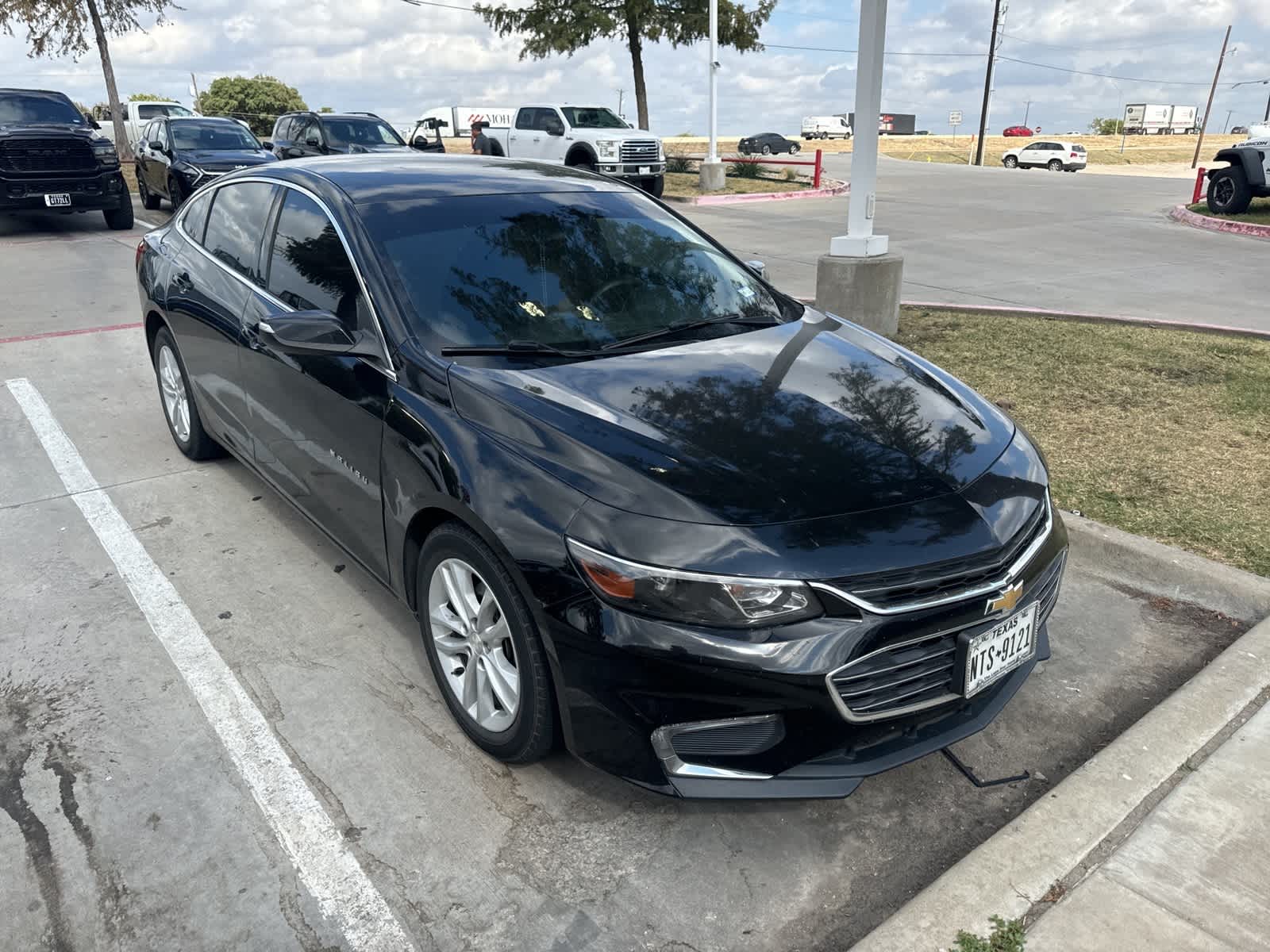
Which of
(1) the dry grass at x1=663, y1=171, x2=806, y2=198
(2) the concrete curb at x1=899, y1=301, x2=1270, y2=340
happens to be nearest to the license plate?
(2) the concrete curb at x1=899, y1=301, x2=1270, y2=340

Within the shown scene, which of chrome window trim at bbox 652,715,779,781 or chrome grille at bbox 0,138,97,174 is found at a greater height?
chrome grille at bbox 0,138,97,174

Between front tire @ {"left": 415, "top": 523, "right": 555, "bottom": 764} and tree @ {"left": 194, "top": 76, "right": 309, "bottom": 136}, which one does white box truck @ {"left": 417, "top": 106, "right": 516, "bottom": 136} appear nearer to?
tree @ {"left": 194, "top": 76, "right": 309, "bottom": 136}

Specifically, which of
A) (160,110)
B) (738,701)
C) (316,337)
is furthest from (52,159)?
(160,110)

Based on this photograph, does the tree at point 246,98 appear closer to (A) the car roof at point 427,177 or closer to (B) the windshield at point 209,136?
(B) the windshield at point 209,136

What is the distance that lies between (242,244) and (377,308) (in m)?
1.50

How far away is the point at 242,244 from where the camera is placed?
4.36m

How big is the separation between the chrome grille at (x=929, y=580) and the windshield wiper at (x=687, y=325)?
131cm

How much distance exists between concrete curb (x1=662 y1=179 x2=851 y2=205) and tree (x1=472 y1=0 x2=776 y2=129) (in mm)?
6228

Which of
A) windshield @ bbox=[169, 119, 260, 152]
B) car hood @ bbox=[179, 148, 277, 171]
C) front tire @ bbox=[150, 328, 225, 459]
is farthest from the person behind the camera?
windshield @ bbox=[169, 119, 260, 152]

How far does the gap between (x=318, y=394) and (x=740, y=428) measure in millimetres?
1620

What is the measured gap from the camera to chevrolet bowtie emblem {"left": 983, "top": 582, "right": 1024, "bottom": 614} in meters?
2.54

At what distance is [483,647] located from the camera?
286 centimetres

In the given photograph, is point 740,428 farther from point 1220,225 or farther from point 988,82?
point 988,82

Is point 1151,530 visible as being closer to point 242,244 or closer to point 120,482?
point 242,244
